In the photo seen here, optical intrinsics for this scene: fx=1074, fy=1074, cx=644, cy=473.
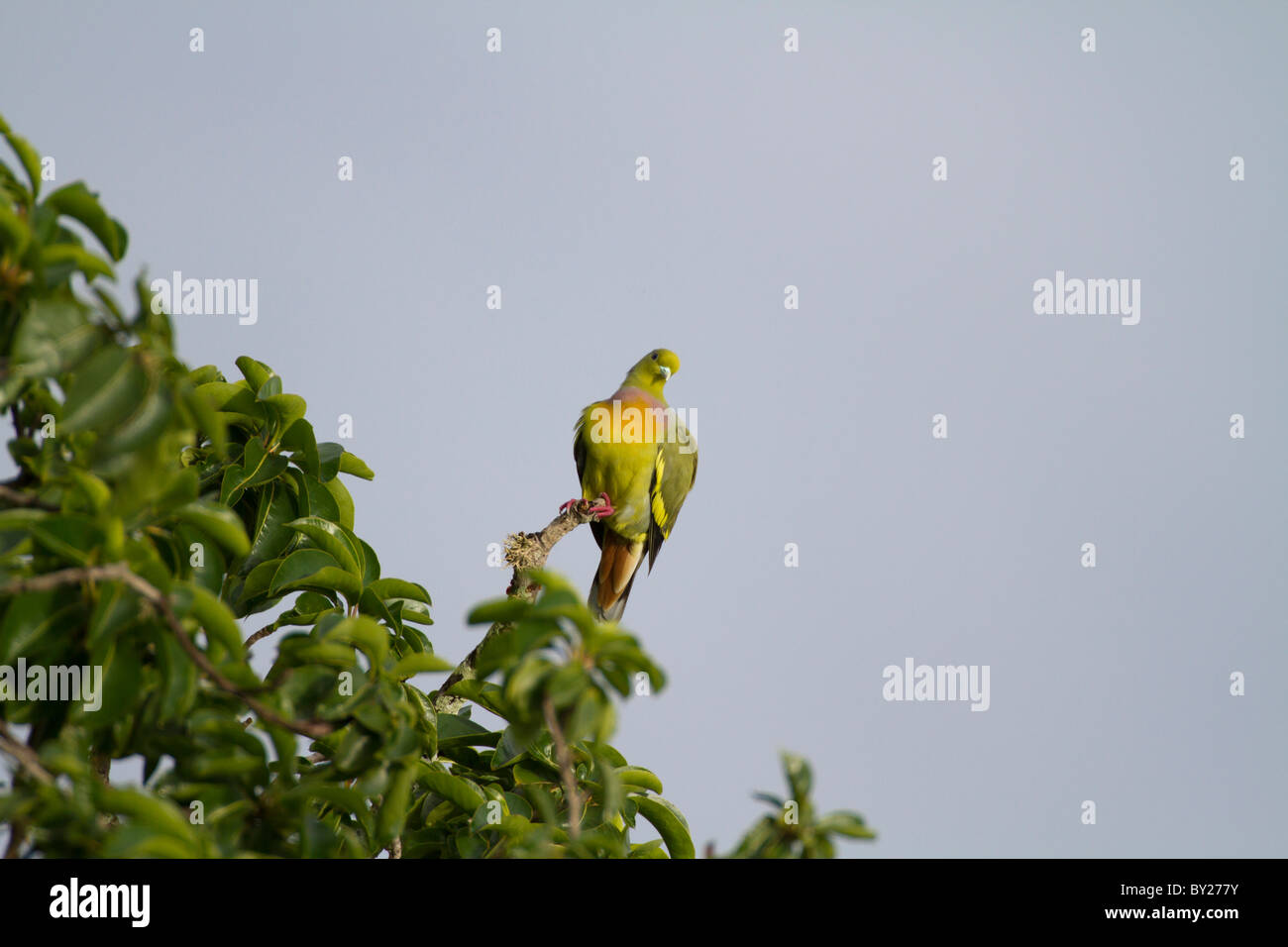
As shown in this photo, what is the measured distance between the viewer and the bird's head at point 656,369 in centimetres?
588

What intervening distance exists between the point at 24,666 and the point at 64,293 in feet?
1.95

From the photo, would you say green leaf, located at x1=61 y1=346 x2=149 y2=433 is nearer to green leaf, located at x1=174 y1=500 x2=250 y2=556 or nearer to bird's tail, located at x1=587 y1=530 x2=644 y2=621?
green leaf, located at x1=174 y1=500 x2=250 y2=556

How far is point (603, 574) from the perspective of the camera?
5480mm

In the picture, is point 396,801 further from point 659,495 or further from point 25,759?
point 659,495

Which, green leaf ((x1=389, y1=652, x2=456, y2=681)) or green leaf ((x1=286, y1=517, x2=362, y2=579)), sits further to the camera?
green leaf ((x1=286, y1=517, x2=362, y2=579))

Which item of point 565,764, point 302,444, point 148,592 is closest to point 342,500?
point 302,444

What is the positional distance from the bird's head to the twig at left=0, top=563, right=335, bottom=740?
4.31 m

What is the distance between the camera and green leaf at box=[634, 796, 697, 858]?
2732mm

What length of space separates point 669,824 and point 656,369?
11.4ft

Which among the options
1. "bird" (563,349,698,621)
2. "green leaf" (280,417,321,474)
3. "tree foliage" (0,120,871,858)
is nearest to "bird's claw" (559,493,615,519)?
"bird" (563,349,698,621)

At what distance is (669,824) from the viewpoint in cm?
275
